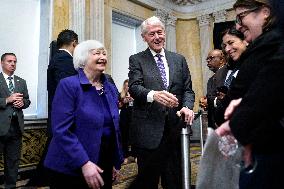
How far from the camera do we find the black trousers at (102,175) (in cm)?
175

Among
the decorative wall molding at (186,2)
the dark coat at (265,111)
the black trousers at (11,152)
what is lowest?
the black trousers at (11,152)

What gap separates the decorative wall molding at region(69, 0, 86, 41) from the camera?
5.72m

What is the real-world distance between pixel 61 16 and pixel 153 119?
4.30m

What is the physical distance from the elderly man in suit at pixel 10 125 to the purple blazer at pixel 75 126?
7.04 feet

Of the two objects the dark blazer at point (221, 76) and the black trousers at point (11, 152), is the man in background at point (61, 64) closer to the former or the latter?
the black trousers at point (11, 152)

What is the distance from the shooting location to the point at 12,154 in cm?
366

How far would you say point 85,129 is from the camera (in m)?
1.77

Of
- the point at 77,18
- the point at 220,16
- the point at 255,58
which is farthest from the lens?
the point at 220,16

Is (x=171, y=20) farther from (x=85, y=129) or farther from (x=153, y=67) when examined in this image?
(x=85, y=129)

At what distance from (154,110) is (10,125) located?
2.37 meters

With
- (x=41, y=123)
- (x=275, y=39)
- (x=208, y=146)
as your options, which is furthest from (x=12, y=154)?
(x=275, y=39)

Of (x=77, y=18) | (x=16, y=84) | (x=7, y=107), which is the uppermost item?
(x=77, y=18)

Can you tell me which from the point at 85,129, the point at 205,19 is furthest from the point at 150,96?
the point at 205,19

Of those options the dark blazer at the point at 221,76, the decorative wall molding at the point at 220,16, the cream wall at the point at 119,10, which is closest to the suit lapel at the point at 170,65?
the dark blazer at the point at 221,76
